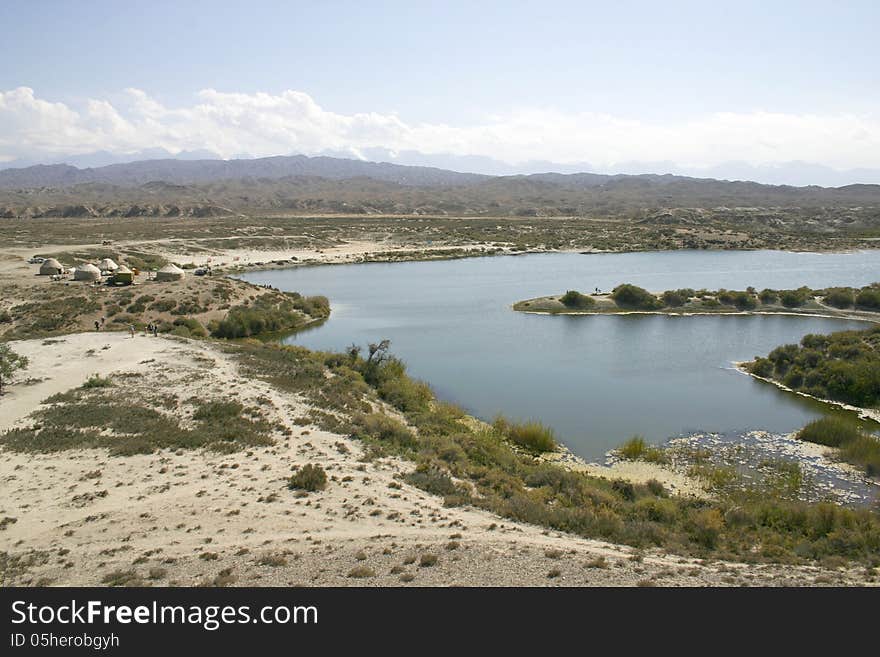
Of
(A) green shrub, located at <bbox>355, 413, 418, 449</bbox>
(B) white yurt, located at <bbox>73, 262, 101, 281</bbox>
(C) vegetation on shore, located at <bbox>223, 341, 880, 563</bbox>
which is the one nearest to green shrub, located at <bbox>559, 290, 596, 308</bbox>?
(C) vegetation on shore, located at <bbox>223, 341, 880, 563</bbox>

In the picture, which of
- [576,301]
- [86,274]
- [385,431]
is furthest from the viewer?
[86,274]

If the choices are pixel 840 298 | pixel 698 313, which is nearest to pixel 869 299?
pixel 840 298

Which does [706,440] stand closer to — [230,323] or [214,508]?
[214,508]

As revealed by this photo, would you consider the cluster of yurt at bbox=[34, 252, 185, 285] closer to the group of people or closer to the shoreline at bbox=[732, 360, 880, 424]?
the group of people

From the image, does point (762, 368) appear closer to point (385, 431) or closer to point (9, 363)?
point (385, 431)

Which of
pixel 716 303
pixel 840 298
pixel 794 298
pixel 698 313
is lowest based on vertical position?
pixel 698 313
